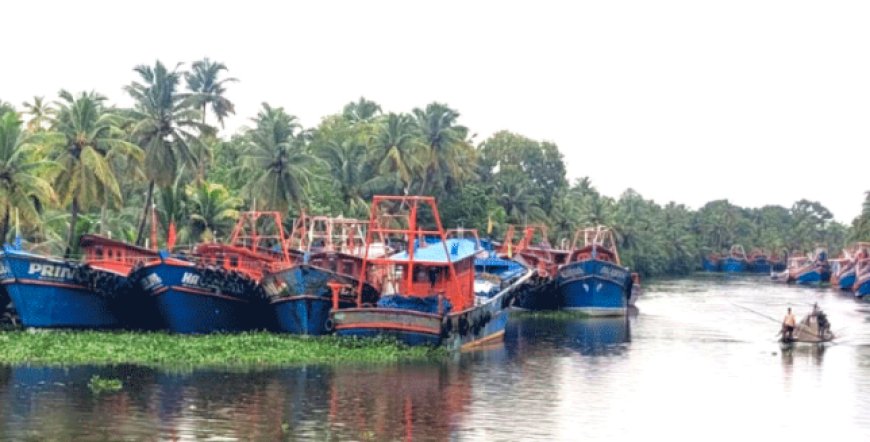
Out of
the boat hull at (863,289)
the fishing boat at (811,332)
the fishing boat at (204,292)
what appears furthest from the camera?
the boat hull at (863,289)

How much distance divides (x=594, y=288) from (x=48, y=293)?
31.7 metres

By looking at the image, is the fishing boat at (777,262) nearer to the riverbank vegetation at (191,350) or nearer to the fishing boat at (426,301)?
the fishing boat at (426,301)

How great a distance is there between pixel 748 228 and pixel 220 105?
117 metres

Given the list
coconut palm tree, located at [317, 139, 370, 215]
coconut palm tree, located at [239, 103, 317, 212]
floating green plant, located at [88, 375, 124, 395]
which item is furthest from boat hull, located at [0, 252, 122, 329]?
coconut palm tree, located at [317, 139, 370, 215]

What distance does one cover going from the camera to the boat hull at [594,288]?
64.9m

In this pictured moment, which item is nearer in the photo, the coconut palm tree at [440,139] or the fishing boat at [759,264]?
the coconut palm tree at [440,139]

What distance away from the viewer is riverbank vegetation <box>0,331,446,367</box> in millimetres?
37188

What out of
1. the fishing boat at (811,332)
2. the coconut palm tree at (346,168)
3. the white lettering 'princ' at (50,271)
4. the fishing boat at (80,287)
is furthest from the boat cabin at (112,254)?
the coconut palm tree at (346,168)

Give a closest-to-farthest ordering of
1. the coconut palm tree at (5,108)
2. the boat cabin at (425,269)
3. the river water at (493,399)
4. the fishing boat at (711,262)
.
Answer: the river water at (493,399) → the boat cabin at (425,269) → the coconut palm tree at (5,108) → the fishing boat at (711,262)

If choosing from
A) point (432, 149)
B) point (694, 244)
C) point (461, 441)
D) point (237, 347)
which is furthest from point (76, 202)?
point (694, 244)

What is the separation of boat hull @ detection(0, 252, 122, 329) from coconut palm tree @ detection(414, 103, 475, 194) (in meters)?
40.7

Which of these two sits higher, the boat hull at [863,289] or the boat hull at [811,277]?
the boat hull at [811,277]

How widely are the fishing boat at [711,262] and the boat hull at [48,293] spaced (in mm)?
Result: 126510

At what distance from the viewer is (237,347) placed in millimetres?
39656
